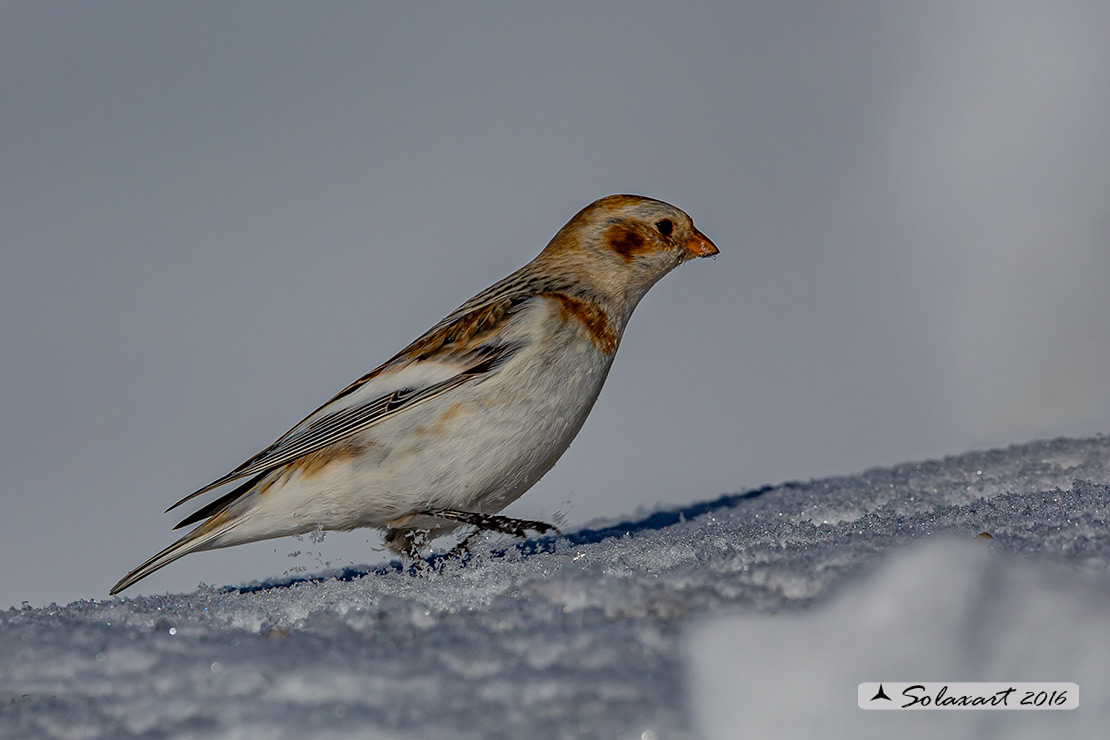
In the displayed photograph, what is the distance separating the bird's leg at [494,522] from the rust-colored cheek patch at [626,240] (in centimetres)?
119

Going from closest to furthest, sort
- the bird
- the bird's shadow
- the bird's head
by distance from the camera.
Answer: the bird < the bird's shadow < the bird's head

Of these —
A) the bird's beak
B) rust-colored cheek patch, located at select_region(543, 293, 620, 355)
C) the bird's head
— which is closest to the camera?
rust-colored cheek patch, located at select_region(543, 293, 620, 355)

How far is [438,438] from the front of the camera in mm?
3807

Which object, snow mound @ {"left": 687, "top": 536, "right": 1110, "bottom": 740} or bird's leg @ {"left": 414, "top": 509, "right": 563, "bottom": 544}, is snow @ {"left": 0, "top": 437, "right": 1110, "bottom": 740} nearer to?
snow mound @ {"left": 687, "top": 536, "right": 1110, "bottom": 740}

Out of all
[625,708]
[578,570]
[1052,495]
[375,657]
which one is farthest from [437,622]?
[1052,495]

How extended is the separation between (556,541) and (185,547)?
142 centimetres

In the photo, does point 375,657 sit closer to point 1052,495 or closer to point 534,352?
point 534,352

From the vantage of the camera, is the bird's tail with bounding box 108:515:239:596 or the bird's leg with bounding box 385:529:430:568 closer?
the bird's tail with bounding box 108:515:239:596

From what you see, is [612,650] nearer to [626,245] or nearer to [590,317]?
[590,317]

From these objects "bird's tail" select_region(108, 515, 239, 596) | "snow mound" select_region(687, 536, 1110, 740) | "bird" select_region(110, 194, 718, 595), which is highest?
"bird" select_region(110, 194, 718, 595)

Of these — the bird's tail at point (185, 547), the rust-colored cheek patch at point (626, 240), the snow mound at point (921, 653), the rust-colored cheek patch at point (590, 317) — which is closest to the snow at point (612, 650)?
the snow mound at point (921, 653)

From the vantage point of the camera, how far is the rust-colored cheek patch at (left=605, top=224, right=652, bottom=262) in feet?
14.6

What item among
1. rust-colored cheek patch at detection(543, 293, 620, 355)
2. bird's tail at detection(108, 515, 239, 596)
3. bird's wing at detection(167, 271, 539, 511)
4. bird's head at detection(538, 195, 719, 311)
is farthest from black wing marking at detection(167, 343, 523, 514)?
bird's head at detection(538, 195, 719, 311)

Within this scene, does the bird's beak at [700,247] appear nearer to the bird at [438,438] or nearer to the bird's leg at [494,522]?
the bird at [438,438]
